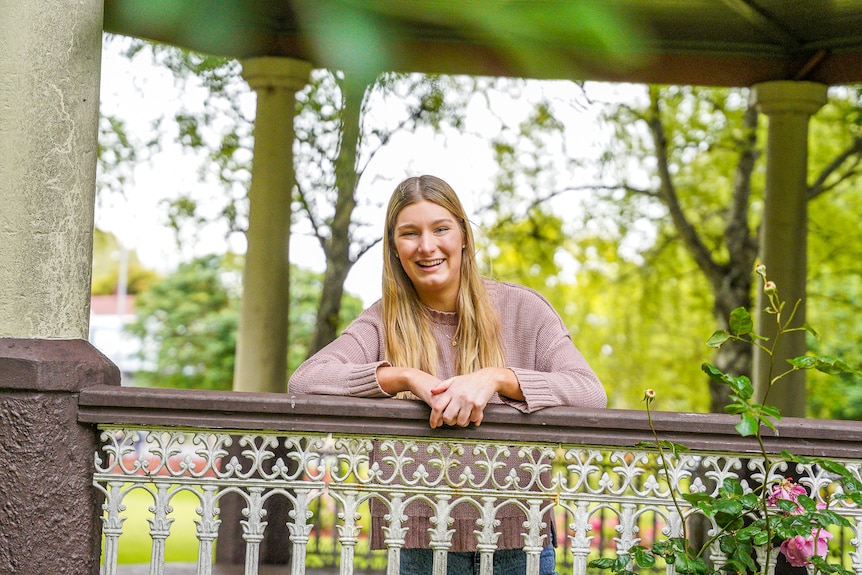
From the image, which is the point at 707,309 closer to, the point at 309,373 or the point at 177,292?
the point at 309,373

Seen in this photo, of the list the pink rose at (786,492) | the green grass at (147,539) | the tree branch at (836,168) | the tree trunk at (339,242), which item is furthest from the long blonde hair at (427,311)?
the green grass at (147,539)

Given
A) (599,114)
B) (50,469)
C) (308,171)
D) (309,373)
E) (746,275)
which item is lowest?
(50,469)

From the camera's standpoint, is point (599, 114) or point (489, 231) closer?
point (599, 114)

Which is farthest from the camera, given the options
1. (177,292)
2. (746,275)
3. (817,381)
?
(177,292)

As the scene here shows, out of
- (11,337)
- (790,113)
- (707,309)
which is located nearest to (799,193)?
(790,113)

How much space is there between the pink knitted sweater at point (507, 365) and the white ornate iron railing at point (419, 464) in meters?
0.08

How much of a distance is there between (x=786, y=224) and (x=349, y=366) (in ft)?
18.4

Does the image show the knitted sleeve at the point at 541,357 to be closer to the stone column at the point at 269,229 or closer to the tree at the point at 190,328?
the stone column at the point at 269,229

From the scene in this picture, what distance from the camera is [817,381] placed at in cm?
1486

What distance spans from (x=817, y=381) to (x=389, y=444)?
13.6 m

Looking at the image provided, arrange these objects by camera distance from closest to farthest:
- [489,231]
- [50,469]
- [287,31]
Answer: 1. [50,469]
2. [287,31]
3. [489,231]

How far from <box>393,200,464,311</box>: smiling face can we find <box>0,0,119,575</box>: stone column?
1.01m

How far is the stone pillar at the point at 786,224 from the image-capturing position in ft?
23.6

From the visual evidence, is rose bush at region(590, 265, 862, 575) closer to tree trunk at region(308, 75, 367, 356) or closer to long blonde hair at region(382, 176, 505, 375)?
long blonde hair at region(382, 176, 505, 375)
